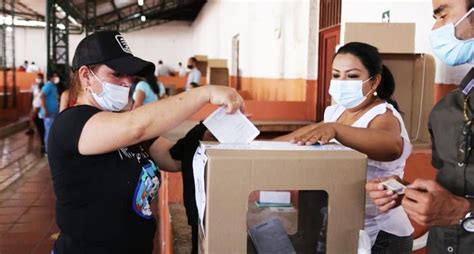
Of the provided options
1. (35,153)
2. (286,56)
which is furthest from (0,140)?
(286,56)

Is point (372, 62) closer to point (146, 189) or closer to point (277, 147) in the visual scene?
point (277, 147)

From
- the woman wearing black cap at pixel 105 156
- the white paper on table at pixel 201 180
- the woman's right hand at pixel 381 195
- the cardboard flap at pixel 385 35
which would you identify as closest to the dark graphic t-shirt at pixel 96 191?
the woman wearing black cap at pixel 105 156

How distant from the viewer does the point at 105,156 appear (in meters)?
1.29

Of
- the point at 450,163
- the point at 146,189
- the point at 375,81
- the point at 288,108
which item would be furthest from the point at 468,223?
the point at 288,108

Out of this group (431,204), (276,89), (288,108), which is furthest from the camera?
(276,89)

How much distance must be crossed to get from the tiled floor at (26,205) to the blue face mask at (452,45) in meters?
2.60

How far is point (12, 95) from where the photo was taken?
43.9ft

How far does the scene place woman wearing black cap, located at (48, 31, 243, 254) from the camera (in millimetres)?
1187

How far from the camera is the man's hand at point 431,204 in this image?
0.97 metres

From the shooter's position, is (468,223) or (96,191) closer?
(468,223)

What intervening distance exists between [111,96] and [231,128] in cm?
41

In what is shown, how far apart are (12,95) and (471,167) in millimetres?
14153

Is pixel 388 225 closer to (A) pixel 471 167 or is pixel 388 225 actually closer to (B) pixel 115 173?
(A) pixel 471 167

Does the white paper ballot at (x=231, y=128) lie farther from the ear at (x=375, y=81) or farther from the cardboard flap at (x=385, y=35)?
→ the cardboard flap at (x=385, y=35)
